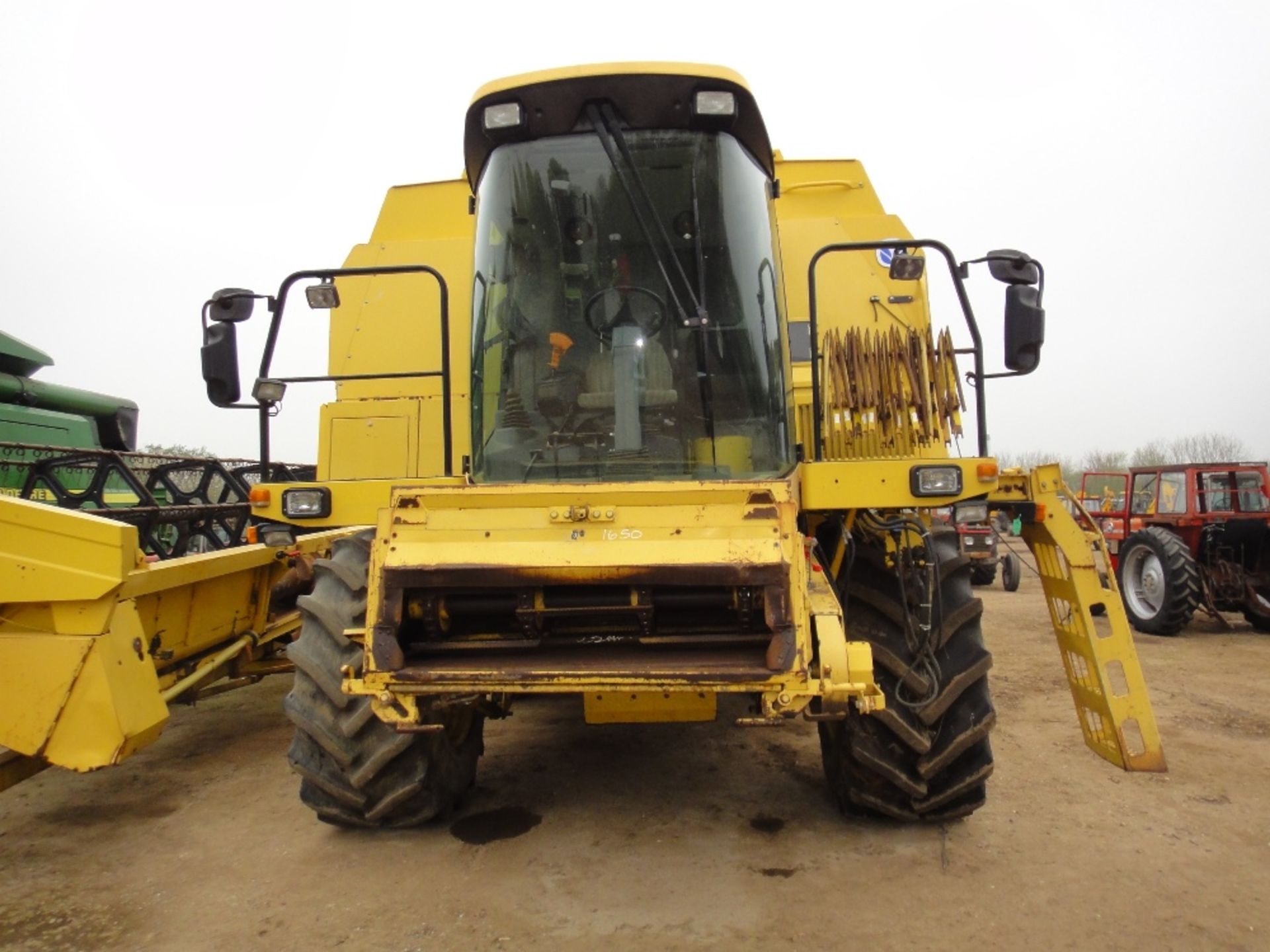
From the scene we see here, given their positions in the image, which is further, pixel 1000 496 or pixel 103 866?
pixel 1000 496

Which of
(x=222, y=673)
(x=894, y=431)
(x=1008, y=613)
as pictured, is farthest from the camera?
(x=1008, y=613)

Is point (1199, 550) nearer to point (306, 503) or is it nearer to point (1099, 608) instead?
point (1099, 608)

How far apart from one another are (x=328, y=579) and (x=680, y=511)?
63.3 inches

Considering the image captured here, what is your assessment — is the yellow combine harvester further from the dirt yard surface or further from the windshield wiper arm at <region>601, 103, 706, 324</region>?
the dirt yard surface

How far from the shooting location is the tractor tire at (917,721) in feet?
11.0

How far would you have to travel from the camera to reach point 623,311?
3.36 m

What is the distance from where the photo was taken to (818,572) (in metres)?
3.17

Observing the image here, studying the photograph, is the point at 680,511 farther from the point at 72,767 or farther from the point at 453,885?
the point at 72,767

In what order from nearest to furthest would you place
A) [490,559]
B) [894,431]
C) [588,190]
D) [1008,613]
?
[490,559], [588,190], [894,431], [1008,613]

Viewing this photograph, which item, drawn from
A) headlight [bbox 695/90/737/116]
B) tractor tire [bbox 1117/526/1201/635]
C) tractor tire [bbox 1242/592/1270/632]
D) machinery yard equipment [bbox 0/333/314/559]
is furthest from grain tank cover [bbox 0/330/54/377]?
tractor tire [bbox 1242/592/1270/632]

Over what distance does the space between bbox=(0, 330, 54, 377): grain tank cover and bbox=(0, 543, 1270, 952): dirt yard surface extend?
4.75m

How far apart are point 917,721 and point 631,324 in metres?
1.87

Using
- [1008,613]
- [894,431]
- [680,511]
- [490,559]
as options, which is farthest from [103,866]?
[1008,613]

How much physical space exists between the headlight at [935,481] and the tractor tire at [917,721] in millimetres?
445
